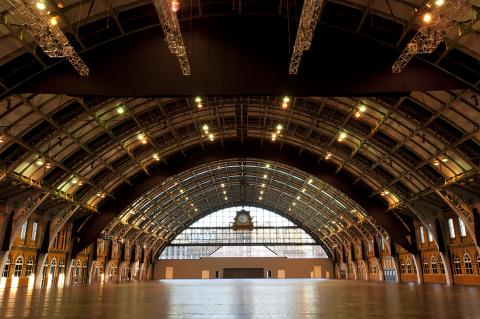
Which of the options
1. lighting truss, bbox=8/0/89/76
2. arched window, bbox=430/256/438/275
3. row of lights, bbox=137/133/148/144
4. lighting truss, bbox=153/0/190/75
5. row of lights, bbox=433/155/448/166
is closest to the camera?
lighting truss, bbox=8/0/89/76

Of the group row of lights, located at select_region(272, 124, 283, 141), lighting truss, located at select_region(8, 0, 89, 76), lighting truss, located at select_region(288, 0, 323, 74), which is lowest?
lighting truss, located at select_region(8, 0, 89, 76)

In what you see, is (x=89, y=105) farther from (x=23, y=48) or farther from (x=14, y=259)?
(x=14, y=259)

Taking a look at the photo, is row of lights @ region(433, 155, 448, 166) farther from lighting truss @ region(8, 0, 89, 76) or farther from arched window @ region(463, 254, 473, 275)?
lighting truss @ region(8, 0, 89, 76)

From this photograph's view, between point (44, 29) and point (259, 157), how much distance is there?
30.2 m

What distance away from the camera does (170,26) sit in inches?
682

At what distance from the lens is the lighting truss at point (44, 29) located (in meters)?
15.3

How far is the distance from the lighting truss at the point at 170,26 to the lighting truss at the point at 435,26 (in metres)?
11.2

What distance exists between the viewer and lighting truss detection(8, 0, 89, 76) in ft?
50.3

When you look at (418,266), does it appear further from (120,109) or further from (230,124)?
(120,109)

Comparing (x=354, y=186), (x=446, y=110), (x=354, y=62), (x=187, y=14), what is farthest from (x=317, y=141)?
(x=187, y=14)

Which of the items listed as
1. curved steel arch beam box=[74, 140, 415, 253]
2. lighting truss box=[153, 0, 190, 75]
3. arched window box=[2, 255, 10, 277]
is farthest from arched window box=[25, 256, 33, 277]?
lighting truss box=[153, 0, 190, 75]

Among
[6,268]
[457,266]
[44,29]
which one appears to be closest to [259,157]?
[457,266]

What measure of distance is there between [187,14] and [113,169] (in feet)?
72.4

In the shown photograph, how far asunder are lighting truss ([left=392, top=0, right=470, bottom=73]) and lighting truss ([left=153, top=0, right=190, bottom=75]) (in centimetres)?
1121
